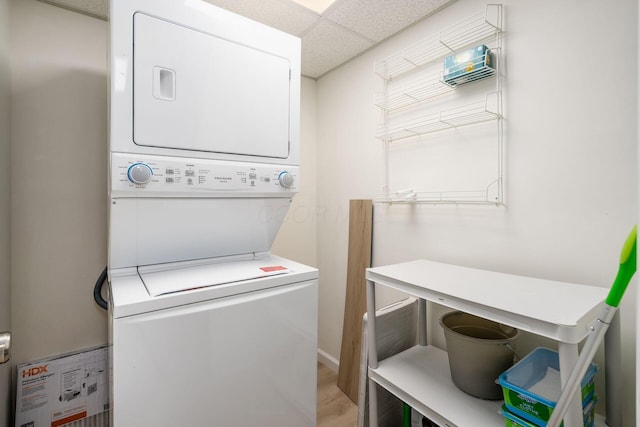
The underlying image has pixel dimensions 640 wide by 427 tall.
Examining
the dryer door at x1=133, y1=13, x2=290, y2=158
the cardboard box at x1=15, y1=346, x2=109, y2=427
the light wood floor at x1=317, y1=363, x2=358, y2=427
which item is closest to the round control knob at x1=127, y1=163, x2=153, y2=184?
the dryer door at x1=133, y1=13, x2=290, y2=158

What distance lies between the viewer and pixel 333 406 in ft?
7.48

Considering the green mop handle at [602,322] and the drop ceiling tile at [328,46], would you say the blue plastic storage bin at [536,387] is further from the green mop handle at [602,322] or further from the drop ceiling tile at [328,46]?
the drop ceiling tile at [328,46]

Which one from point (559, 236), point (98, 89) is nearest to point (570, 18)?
point (559, 236)

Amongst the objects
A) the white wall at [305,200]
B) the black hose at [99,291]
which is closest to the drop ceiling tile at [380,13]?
the white wall at [305,200]

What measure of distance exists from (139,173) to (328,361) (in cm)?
237

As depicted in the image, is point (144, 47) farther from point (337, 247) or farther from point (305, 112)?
point (337, 247)

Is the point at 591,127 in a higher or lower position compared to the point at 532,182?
higher

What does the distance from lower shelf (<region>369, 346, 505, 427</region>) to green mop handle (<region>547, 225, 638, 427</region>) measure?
39 cm

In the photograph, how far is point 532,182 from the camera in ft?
4.85

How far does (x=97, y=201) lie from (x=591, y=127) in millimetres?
2759

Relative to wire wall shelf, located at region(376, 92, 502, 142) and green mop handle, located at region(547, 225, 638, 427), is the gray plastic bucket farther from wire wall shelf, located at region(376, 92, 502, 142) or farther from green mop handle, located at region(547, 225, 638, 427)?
wire wall shelf, located at region(376, 92, 502, 142)

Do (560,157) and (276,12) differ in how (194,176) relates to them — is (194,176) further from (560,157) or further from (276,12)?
(560,157)

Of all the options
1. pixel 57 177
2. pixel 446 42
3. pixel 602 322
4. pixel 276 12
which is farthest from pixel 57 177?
pixel 602 322

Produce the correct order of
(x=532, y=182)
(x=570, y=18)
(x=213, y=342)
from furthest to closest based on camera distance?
(x=532, y=182)
(x=570, y=18)
(x=213, y=342)
